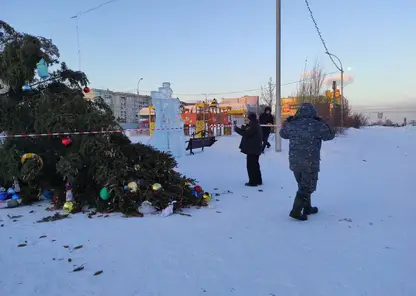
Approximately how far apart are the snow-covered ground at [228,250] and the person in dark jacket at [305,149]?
377 millimetres

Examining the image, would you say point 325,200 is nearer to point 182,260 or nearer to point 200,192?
point 200,192

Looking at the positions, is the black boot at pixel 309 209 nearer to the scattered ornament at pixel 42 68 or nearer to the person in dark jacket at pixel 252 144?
the person in dark jacket at pixel 252 144

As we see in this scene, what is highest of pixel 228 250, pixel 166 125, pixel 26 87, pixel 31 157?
pixel 26 87

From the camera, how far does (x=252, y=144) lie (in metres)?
7.09

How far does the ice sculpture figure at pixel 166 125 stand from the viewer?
41.2ft

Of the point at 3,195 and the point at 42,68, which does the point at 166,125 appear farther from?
the point at 3,195

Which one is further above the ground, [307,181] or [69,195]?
[307,181]

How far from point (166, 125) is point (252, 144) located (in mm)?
6198

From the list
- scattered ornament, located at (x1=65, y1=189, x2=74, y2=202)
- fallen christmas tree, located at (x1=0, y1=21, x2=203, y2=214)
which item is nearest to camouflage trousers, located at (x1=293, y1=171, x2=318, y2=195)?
fallen christmas tree, located at (x1=0, y1=21, x2=203, y2=214)

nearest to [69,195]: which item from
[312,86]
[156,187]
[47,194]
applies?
[47,194]

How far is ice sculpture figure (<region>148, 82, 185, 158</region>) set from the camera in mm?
12547

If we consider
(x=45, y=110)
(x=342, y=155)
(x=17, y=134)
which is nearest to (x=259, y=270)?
(x=45, y=110)

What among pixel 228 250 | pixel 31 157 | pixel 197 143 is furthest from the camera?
pixel 197 143

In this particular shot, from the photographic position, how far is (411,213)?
5.04m
